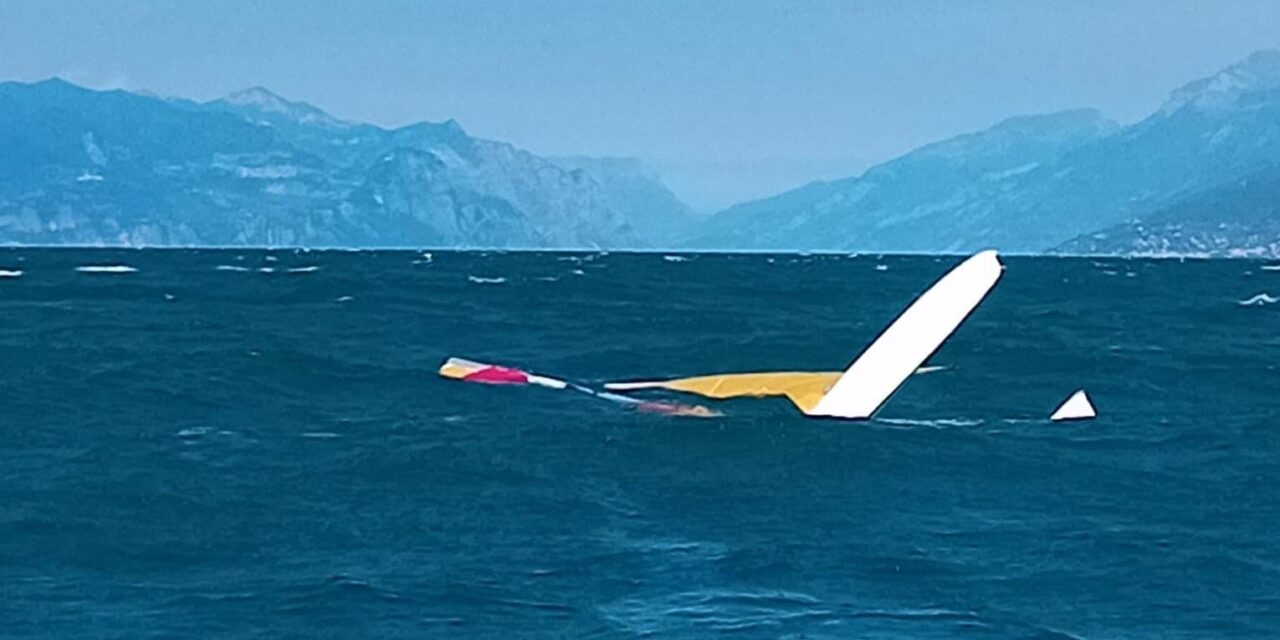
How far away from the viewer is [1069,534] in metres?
25.6

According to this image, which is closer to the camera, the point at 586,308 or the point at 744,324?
the point at 744,324

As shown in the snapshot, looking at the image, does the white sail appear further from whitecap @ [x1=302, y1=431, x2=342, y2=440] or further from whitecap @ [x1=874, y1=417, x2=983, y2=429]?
whitecap @ [x1=302, y1=431, x2=342, y2=440]

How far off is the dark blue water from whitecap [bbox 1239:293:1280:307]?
2227 inches

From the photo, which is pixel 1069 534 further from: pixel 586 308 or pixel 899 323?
pixel 586 308

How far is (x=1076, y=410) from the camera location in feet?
137

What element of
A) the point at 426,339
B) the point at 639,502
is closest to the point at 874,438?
the point at 639,502

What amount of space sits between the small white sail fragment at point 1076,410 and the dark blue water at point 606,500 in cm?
72

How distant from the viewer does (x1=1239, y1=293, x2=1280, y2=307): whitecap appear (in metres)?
113

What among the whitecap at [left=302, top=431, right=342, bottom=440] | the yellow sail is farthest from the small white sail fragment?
the whitecap at [left=302, top=431, right=342, bottom=440]

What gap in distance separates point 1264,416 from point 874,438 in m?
11.5

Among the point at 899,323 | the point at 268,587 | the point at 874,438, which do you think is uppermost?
the point at 899,323

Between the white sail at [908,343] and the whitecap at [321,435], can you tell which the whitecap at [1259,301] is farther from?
the whitecap at [321,435]

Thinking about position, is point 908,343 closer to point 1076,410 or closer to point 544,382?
point 1076,410

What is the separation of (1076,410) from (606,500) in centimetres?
1689
